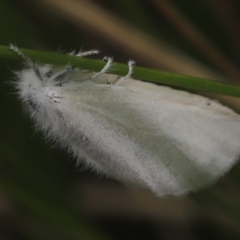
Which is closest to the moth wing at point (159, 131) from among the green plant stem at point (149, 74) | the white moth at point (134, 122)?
the white moth at point (134, 122)

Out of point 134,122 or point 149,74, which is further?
point 134,122

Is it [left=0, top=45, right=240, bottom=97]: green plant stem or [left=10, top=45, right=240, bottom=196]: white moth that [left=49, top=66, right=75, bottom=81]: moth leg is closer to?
[left=10, top=45, right=240, bottom=196]: white moth

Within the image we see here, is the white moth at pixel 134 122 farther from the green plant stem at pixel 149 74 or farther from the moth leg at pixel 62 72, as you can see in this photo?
the green plant stem at pixel 149 74

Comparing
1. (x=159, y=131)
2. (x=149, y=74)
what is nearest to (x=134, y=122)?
(x=159, y=131)

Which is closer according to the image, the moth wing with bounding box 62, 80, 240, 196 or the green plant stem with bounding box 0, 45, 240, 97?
the green plant stem with bounding box 0, 45, 240, 97

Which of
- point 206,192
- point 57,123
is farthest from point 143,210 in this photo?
point 57,123

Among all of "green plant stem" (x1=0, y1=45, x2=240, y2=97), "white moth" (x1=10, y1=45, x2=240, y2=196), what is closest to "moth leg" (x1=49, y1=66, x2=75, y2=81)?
"white moth" (x1=10, y1=45, x2=240, y2=196)

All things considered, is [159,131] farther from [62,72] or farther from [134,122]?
[62,72]

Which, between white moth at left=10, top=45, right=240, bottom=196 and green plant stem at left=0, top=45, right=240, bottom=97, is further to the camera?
white moth at left=10, top=45, right=240, bottom=196
